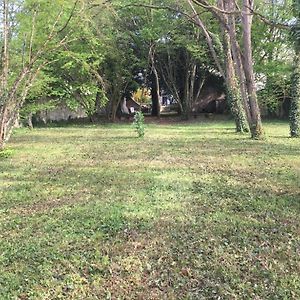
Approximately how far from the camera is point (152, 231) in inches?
154

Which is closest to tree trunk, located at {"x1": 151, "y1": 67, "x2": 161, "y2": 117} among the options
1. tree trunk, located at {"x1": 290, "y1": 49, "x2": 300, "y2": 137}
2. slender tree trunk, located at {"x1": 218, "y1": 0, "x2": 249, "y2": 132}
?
slender tree trunk, located at {"x1": 218, "y1": 0, "x2": 249, "y2": 132}

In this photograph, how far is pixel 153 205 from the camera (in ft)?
15.8

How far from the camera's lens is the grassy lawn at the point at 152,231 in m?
2.87

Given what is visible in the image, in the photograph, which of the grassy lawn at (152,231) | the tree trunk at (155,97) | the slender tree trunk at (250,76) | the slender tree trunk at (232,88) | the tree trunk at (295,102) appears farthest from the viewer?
the tree trunk at (155,97)

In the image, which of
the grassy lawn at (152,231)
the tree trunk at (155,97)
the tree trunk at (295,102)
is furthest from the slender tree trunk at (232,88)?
the tree trunk at (155,97)

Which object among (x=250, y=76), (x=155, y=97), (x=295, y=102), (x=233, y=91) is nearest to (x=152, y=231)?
(x=250, y=76)

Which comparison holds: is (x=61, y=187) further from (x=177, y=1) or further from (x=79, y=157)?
(x=177, y=1)

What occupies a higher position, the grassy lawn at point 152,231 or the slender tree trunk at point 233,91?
the slender tree trunk at point 233,91

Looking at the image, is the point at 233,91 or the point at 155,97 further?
the point at 155,97

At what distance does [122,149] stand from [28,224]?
598 cm

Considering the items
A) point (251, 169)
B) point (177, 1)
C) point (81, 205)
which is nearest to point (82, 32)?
point (177, 1)

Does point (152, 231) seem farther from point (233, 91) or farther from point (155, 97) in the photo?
point (155, 97)

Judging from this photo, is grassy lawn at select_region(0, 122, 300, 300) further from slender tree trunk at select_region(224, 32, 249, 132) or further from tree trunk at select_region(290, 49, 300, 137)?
slender tree trunk at select_region(224, 32, 249, 132)

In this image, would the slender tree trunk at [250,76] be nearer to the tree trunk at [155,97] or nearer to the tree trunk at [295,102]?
the tree trunk at [295,102]
